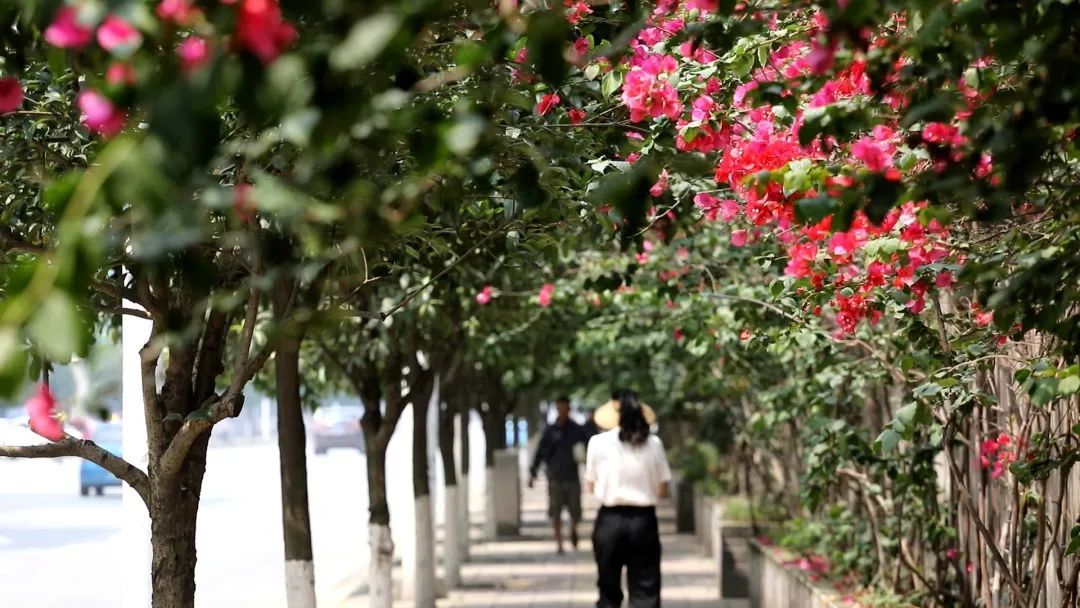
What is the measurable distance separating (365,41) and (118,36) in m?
0.35

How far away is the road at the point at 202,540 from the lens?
49.1 feet

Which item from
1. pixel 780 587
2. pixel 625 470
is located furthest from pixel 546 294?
pixel 780 587

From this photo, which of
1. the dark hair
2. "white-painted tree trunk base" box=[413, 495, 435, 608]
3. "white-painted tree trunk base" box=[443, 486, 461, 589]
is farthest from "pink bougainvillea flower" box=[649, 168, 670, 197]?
"white-painted tree trunk base" box=[443, 486, 461, 589]

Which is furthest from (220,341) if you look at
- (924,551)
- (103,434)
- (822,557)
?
(103,434)

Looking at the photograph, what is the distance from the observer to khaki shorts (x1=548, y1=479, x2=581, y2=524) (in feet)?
64.9

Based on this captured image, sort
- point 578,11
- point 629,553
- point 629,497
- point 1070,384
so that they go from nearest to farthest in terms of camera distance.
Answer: point 1070,384 < point 578,11 < point 629,497 < point 629,553

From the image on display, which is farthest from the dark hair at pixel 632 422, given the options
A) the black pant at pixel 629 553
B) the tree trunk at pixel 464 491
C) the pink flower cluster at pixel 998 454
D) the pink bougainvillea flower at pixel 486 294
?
the tree trunk at pixel 464 491

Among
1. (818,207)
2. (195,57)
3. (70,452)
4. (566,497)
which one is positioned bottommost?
(566,497)

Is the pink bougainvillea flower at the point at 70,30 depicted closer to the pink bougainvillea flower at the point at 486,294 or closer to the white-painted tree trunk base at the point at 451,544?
the pink bougainvillea flower at the point at 486,294

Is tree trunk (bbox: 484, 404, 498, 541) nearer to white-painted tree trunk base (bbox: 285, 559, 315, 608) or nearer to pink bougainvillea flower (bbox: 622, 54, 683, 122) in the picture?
white-painted tree trunk base (bbox: 285, 559, 315, 608)

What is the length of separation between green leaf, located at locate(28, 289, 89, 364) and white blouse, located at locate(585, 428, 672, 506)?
7962 mm

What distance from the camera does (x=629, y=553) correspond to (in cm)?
1009

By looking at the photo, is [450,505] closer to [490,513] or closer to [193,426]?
[490,513]

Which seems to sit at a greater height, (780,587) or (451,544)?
(451,544)
